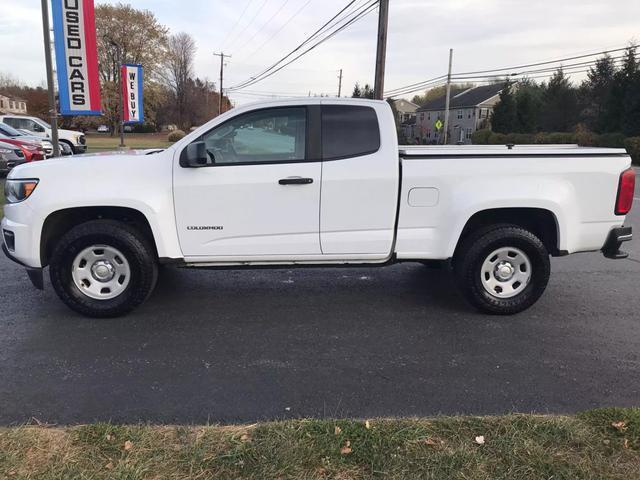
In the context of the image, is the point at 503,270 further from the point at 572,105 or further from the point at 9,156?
the point at 572,105

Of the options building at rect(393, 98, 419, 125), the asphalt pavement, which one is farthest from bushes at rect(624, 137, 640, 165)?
building at rect(393, 98, 419, 125)

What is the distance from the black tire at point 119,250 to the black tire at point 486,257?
9.34 ft

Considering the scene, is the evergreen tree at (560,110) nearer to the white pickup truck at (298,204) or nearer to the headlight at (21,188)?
the white pickup truck at (298,204)

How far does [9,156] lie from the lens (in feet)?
48.1

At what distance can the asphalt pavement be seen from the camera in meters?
3.25

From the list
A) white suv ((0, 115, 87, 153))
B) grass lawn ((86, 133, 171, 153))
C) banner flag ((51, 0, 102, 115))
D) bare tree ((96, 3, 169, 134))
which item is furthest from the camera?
bare tree ((96, 3, 169, 134))

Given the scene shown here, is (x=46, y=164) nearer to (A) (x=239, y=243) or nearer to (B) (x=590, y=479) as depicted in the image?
(A) (x=239, y=243)

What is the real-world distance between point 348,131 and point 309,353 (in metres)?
2.01

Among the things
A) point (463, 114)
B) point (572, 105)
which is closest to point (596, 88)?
point (572, 105)

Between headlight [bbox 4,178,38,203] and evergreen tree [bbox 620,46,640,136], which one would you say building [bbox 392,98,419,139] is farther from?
headlight [bbox 4,178,38,203]

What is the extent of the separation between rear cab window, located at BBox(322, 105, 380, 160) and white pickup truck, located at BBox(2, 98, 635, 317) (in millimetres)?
11

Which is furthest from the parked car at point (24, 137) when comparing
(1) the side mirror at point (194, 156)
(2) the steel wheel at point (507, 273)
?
Result: (2) the steel wheel at point (507, 273)

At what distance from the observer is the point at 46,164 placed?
445cm

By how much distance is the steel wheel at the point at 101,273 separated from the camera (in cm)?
455
